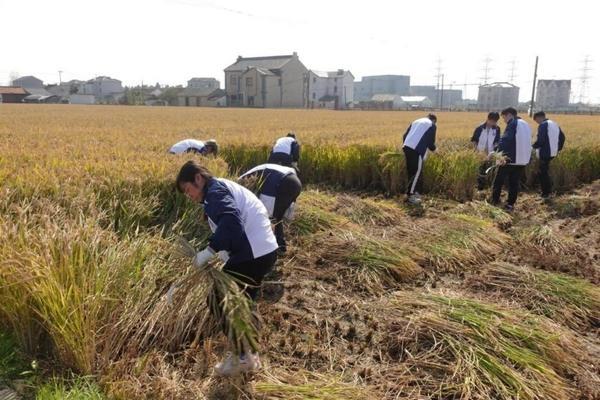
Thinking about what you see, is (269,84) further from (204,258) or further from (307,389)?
(307,389)

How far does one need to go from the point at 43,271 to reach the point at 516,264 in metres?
4.76

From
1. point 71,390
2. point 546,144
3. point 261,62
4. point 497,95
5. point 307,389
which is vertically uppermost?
point 261,62

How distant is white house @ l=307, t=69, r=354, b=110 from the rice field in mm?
71358

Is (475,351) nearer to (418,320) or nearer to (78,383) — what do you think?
(418,320)

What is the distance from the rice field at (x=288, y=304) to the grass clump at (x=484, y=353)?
0.01 m

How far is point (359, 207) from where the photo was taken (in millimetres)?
7121

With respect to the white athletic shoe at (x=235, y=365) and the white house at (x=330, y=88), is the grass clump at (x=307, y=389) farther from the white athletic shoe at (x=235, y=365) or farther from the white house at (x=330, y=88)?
the white house at (x=330, y=88)

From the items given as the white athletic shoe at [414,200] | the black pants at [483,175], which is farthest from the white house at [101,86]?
the white athletic shoe at [414,200]

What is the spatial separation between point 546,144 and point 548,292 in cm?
541

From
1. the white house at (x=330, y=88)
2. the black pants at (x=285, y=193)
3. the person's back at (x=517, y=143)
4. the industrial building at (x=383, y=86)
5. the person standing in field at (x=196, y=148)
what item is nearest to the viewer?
the black pants at (x=285, y=193)

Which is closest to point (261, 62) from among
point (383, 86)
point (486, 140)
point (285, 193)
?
point (486, 140)

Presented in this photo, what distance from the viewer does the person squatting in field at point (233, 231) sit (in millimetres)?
2822

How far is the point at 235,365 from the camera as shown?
280 cm

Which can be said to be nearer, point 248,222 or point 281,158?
point 248,222
